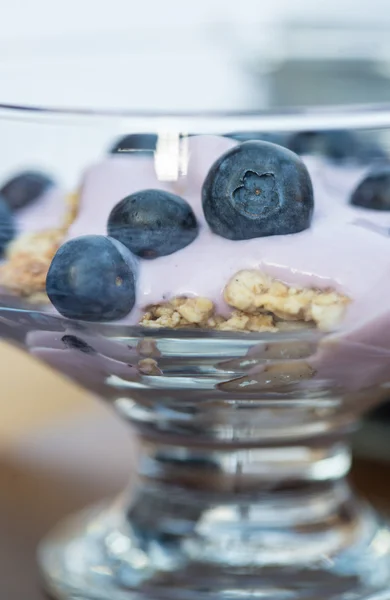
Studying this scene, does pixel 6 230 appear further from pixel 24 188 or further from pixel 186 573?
pixel 186 573

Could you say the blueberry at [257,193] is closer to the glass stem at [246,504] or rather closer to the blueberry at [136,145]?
the blueberry at [136,145]

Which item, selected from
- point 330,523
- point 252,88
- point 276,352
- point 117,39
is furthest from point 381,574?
point 252,88

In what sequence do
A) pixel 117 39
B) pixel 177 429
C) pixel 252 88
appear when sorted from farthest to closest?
pixel 252 88 → pixel 117 39 → pixel 177 429

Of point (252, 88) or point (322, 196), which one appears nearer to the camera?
point (322, 196)

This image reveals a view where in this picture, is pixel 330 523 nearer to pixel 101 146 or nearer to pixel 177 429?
pixel 177 429

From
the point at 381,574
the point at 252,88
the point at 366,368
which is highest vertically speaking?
the point at 252,88

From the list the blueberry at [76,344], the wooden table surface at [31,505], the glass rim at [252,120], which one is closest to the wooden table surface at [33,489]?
the wooden table surface at [31,505]

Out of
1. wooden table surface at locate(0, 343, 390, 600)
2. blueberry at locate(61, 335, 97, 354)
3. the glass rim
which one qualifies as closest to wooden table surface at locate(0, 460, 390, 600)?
wooden table surface at locate(0, 343, 390, 600)

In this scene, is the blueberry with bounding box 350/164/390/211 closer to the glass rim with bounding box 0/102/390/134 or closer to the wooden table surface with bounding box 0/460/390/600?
the glass rim with bounding box 0/102/390/134
